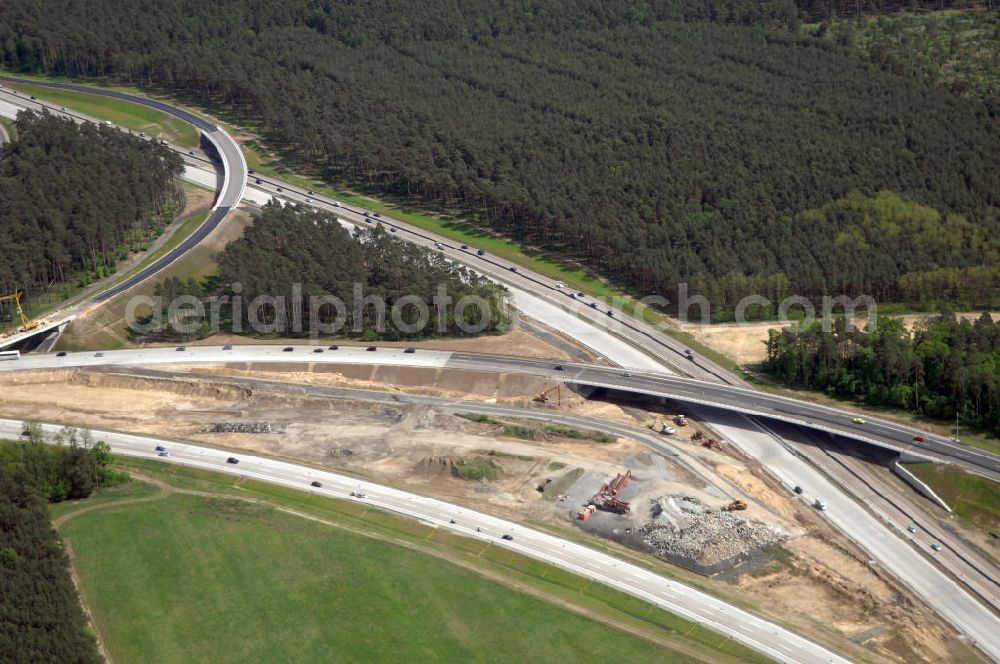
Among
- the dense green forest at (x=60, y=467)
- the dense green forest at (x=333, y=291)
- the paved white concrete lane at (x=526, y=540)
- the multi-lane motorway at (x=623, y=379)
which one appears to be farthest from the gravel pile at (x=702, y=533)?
the dense green forest at (x=60, y=467)

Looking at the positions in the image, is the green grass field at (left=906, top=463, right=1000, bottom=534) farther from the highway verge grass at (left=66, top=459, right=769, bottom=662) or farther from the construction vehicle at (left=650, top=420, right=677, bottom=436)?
the highway verge grass at (left=66, top=459, right=769, bottom=662)

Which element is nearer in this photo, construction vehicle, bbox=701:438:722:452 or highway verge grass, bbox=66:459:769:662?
highway verge grass, bbox=66:459:769:662

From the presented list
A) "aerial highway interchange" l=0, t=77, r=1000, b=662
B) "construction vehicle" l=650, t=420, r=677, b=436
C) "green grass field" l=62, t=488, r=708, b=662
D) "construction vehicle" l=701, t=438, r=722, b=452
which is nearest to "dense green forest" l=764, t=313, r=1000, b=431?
"aerial highway interchange" l=0, t=77, r=1000, b=662

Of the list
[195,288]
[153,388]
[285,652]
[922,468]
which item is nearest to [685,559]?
[922,468]

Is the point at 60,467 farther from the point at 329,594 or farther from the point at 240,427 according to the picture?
the point at 329,594

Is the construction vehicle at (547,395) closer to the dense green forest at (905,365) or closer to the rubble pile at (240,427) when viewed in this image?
the dense green forest at (905,365)

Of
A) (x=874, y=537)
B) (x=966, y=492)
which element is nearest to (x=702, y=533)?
(x=874, y=537)
